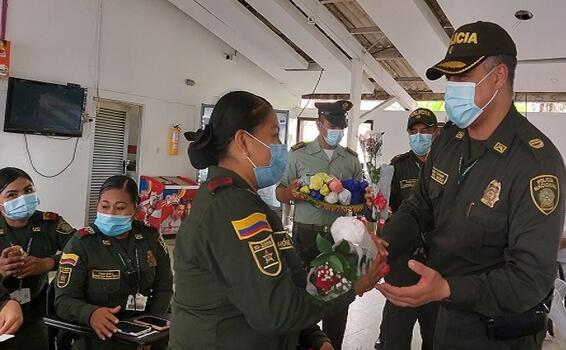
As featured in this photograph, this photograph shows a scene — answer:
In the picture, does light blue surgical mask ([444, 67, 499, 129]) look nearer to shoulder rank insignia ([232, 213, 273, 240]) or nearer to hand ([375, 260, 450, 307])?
hand ([375, 260, 450, 307])

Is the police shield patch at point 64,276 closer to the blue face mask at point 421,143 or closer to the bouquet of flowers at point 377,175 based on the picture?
the bouquet of flowers at point 377,175

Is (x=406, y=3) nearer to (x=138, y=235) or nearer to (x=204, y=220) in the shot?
(x=138, y=235)

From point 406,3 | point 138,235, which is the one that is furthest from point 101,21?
point 138,235

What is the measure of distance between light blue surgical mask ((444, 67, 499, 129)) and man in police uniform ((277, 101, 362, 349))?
1675mm

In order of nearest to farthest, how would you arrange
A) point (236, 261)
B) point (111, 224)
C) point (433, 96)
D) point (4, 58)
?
point (236, 261)
point (111, 224)
point (4, 58)
point (433, 96)

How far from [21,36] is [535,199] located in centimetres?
574

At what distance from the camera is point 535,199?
127 cm

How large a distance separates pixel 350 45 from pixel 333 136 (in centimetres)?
390

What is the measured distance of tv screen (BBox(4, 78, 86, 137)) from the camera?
17.8 feet

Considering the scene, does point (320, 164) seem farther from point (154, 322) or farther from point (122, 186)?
point (154, 322)

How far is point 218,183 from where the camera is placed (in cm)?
127

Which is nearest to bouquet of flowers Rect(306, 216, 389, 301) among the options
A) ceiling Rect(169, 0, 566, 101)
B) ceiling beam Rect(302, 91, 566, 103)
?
ceiling Rect(169, 0, 566, 101)

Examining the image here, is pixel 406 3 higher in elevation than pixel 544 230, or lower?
higher

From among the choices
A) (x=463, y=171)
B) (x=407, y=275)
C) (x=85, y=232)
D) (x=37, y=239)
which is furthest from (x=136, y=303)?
(x=463, y=171)
